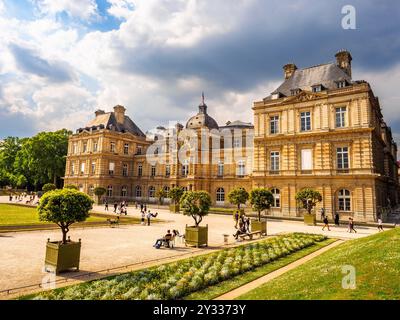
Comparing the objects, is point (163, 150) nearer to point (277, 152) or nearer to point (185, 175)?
point (185, 175)

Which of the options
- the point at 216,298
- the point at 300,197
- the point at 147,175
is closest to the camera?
the point at 216,298

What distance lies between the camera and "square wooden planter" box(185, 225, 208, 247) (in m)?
17.7

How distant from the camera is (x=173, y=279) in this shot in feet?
34.1

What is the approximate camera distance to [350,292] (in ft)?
24.8

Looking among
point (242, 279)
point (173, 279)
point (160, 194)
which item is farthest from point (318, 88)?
point (173, 279)

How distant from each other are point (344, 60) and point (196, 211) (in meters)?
35.2

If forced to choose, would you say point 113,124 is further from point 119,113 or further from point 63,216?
point 63,216

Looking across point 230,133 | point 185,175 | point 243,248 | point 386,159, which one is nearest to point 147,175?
point 185,175

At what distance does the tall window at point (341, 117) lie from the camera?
3536 centimetres

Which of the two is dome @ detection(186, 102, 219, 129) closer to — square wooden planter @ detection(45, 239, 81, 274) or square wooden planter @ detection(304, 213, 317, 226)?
square wooden planter @ detection(304, 213, 317, 226)

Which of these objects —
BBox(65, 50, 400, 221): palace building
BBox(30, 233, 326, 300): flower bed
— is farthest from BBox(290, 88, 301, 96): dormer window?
BBox(30, 233, 326, 300): flower bed

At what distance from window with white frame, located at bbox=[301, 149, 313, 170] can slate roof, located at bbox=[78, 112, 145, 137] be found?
142 feet

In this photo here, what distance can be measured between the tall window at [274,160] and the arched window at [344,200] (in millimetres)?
8364
